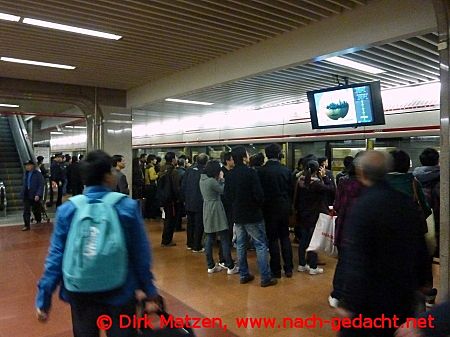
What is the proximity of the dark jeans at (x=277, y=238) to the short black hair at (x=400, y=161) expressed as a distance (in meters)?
1.84

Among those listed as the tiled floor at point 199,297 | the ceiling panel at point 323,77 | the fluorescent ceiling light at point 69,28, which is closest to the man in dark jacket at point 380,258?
the tiled floor at point 199,297

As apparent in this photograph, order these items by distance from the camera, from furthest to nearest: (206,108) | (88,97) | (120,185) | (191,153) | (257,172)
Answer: (191,153)
(206,108)
(88,97)
(120,185)
(257,172)

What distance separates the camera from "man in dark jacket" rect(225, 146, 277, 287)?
4.26 meters

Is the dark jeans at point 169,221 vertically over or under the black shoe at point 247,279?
over

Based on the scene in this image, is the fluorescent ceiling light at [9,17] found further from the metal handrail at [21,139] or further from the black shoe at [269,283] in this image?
the metal handrail at [21,139]

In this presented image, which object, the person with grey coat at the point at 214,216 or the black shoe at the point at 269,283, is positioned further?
the person with grey coat at the point at 214,216

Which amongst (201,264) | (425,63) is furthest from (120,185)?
(425,63)

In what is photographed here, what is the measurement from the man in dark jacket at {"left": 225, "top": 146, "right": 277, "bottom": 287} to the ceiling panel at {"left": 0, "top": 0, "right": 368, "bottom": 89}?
1462mm

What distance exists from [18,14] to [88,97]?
4218 mm

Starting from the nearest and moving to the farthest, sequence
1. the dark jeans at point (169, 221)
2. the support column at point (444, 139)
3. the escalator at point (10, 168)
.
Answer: the support column at point (444, 139) → the dark jeans at point (169, 221) → the escalator at point (10, 168)

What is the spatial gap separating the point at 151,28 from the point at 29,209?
5495 mm

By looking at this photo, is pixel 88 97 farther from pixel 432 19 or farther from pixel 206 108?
pixel 432 19

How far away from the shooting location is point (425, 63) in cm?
552

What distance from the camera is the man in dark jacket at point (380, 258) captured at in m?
1.74
